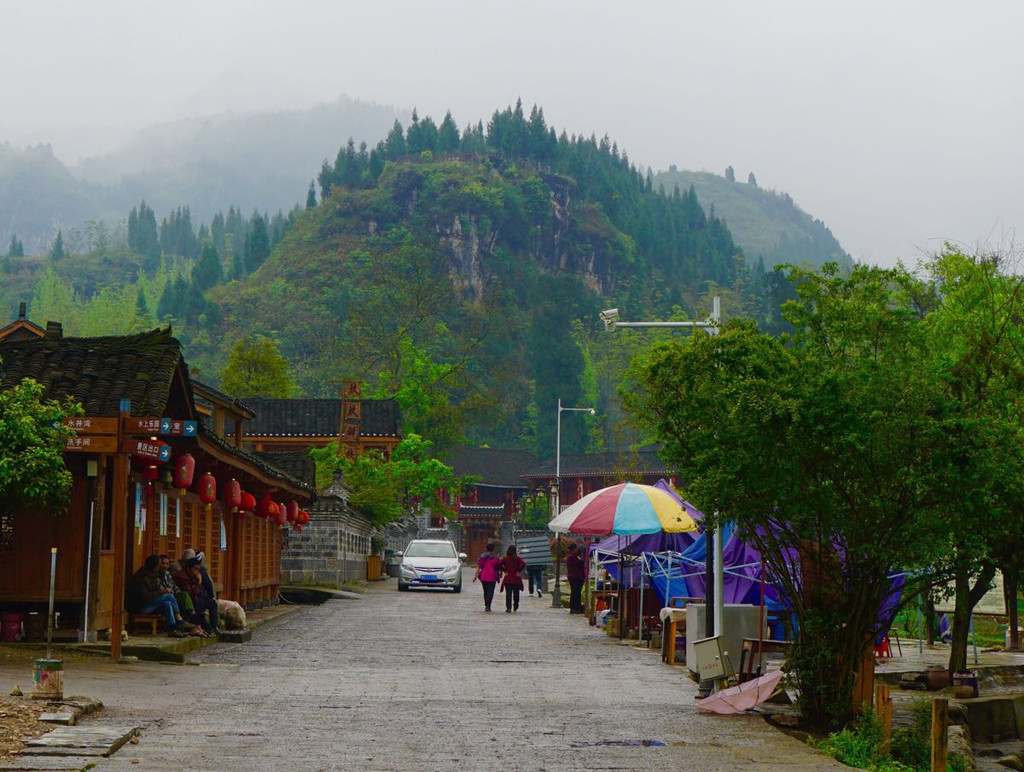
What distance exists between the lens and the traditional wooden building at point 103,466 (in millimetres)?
17625

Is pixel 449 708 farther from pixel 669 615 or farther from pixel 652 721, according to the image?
pixel 669 615

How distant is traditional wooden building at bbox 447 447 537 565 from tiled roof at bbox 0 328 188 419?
77986mm

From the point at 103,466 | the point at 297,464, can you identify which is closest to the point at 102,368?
the point at 103,466

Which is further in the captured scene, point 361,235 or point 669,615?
point 361,235

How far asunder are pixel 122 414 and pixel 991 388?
10.1m

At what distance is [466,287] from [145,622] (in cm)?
14594

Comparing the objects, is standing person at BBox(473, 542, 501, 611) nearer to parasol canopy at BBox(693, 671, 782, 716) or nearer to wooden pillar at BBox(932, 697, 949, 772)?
parasol canopy at BBox(693, 671, 782, 716)

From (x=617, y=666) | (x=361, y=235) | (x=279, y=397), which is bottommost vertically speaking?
(x=617, y=666)

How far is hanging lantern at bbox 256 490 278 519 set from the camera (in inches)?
1268

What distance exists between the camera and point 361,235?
530ft

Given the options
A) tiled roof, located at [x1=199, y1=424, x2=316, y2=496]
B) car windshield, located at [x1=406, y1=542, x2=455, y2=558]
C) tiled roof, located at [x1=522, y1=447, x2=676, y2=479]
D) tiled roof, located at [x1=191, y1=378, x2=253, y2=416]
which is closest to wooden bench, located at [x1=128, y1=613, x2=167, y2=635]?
tiled roof, located at [x1=199, y1=424, x2=316, y2=496]

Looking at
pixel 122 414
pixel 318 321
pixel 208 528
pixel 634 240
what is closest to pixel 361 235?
pixel 318 321

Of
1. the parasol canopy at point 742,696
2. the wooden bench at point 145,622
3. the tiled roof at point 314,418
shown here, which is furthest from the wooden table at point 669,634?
the tiled roof at point 314,418

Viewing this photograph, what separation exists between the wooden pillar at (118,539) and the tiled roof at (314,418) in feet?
194
